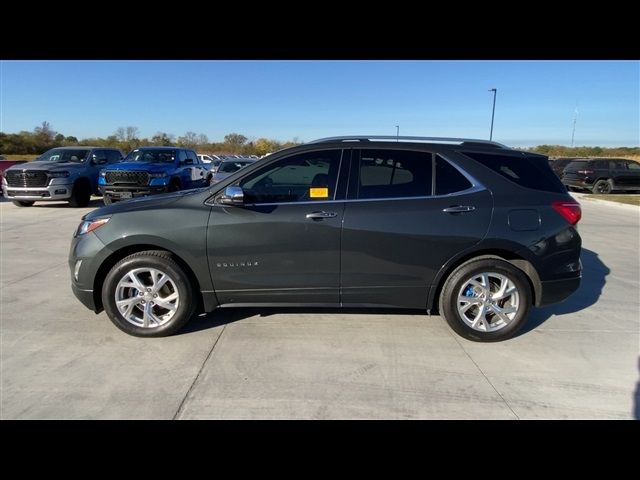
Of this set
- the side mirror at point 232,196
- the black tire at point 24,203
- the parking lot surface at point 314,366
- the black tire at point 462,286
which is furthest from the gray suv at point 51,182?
the black tire at point 462,286

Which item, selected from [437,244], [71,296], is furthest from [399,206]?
[71,296]

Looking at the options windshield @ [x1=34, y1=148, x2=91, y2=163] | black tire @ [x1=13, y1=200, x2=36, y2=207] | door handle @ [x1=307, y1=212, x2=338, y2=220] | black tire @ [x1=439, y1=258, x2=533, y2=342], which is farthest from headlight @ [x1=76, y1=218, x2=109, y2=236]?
black tire @ [x1=13, y1=200, x2=36, y2=207]

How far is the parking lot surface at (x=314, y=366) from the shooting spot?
2658mm

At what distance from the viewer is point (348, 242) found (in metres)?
3.51

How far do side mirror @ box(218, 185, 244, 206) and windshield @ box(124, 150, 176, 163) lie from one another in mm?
10029

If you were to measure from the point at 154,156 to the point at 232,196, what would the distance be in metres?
10.6

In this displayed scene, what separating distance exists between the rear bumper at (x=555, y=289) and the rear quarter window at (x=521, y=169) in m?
0.87

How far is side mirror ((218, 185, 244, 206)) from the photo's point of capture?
3.43m

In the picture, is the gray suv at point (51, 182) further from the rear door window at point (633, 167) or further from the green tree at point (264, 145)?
the green tree at point (264, 145)

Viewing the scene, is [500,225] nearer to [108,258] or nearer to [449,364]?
[449,364]
